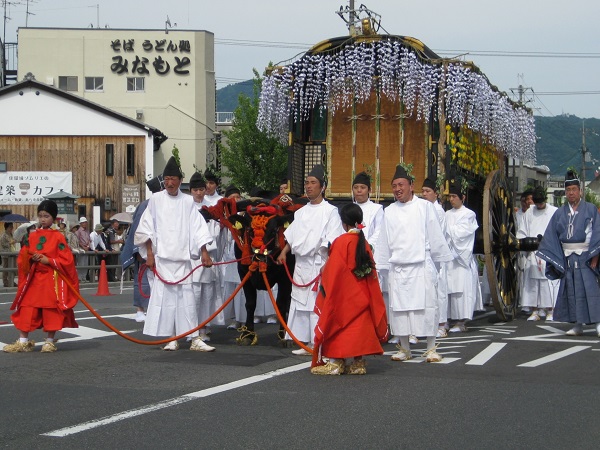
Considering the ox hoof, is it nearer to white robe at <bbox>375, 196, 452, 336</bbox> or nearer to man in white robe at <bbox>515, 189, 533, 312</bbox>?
white robe at <bbox>375, 196, 452, 336</bbox>

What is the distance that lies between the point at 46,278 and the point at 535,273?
812 cm

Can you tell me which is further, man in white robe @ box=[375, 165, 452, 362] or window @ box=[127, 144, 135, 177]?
window @ box=[127, 144, 135, 177]

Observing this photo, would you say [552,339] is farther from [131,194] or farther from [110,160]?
[131,194]

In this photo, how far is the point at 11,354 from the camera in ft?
34.6

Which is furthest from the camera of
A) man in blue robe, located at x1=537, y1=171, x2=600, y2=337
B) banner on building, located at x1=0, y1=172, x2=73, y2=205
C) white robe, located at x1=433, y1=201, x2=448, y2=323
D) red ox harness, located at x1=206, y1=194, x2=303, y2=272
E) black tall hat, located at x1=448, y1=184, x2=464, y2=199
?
banner on building, located at x1=0, y1=172, x2=73, y2=205

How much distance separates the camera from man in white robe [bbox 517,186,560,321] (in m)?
15.6

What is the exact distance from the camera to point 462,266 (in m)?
14.0

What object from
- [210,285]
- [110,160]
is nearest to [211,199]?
[210,285]

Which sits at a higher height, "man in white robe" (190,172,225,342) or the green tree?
the green tree

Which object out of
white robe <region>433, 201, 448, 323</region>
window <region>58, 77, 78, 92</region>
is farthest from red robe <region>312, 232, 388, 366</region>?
window <region>58, 77, 78, 92</region>

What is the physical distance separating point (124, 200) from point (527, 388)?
38735mm

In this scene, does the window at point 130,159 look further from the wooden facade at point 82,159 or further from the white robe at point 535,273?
the white robe at point 535,273

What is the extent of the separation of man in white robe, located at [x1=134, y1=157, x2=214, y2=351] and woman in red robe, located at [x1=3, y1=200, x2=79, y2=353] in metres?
0.85

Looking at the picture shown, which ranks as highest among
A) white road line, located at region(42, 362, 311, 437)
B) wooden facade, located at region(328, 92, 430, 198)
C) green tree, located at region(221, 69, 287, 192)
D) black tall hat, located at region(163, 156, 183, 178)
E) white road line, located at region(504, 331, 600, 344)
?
green tree, located at region(221, 69, 287, 192)
